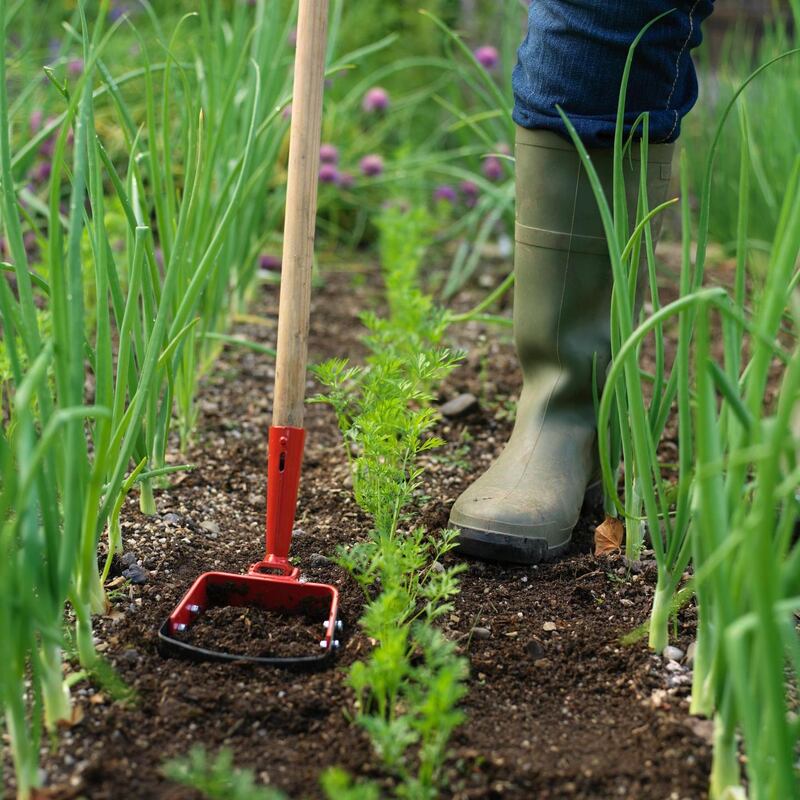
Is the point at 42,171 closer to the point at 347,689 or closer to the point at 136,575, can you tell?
the point at 136,575

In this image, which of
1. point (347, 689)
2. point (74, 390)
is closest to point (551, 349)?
point (347, 689)

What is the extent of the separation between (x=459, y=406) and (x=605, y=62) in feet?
2.53

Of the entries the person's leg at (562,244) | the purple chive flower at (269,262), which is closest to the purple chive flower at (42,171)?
the purple chive flower at (269,262)

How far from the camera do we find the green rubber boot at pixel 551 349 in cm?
143

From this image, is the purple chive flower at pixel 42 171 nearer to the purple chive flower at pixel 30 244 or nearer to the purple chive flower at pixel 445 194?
the purple chive flower at pixel 30 244

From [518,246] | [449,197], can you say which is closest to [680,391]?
[518,246]

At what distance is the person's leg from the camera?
1.39m

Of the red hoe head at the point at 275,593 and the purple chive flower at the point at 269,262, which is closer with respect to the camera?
the red hoe head at the point at 275,593

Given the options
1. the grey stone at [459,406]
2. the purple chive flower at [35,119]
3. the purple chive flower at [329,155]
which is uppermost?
the purple chive flower at [35,119]

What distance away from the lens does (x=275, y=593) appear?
122 centimetres

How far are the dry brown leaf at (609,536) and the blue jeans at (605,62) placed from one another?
22.3 inches

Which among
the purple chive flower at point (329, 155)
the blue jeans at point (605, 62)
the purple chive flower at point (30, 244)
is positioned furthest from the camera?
the purple chive flower at point (329, 155)

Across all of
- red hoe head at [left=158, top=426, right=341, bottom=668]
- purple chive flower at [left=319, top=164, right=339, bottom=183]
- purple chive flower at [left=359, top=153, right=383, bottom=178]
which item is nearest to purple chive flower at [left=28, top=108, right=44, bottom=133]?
purple chive flower at [left=319, top=164, right=339, bottom=183]

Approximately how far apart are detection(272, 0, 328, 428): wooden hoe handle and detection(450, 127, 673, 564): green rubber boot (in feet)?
1.17
